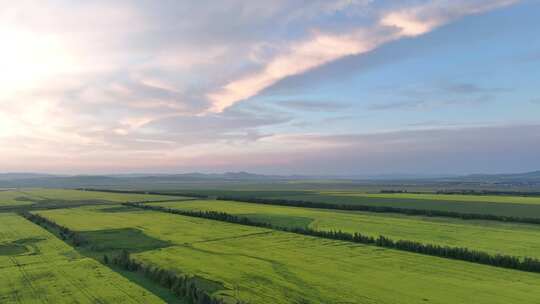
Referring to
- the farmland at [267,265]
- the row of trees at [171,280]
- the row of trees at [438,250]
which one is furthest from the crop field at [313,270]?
the row of trees at [438,250]

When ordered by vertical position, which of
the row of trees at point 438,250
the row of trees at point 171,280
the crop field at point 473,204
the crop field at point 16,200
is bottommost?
the crop field at point 16,200

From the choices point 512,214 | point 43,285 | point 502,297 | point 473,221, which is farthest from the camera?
point 512,214

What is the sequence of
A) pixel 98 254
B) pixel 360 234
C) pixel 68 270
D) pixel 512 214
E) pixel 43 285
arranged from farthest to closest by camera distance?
pixel 512 214, pixel 360 234, pixel 98 254, pixel 68 270, pixel 43 285

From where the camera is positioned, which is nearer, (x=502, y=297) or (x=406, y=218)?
(x=502, y=297)

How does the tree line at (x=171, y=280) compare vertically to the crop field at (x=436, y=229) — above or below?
below

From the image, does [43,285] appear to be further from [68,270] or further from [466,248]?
[466,248]

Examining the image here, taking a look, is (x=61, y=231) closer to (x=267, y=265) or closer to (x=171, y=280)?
(x=171, y=280)

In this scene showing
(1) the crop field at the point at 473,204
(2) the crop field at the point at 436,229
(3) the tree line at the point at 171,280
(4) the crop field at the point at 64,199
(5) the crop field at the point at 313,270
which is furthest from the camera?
(4) the crop field at the point at 64,199

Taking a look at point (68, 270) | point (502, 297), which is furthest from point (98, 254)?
point (502, 297)

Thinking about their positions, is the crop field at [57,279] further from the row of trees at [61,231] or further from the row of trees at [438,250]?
the row of trees at [438,250]
